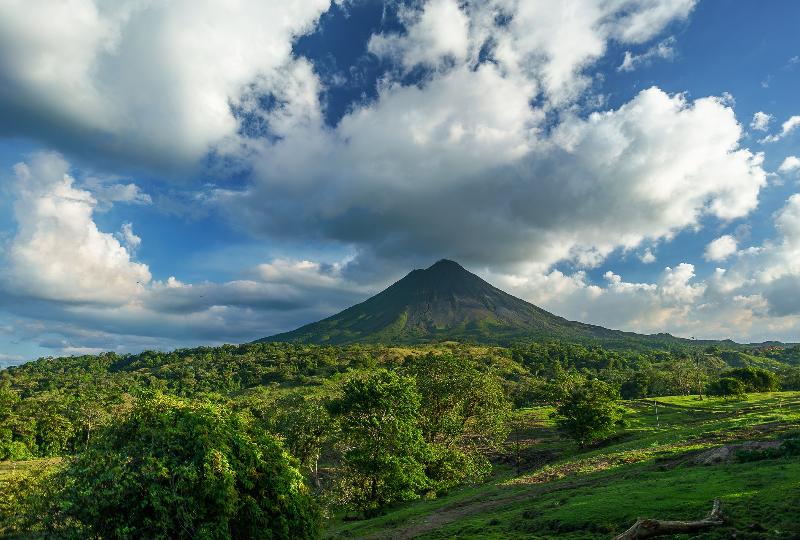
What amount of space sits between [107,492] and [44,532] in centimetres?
415

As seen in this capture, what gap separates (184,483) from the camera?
1761 cm

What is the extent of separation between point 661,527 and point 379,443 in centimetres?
1998

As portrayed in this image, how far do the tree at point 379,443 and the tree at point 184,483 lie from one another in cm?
1279

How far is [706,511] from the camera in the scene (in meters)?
21.2

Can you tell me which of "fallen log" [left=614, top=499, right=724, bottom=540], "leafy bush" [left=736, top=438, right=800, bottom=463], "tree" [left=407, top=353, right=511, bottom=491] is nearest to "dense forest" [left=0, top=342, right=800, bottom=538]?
"tree" [left=407, top=353, right=511, bottom=491]

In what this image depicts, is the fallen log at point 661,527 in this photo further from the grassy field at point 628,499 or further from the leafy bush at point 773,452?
the leafy bush at point 773,452

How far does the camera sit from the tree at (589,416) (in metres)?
68.3

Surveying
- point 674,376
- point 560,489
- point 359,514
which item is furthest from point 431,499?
point 674,376

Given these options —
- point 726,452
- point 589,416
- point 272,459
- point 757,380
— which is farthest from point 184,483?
point 757,380

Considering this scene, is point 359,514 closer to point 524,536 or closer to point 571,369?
point 524,536

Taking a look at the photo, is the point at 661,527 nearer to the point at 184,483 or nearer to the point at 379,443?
the point at 184,483

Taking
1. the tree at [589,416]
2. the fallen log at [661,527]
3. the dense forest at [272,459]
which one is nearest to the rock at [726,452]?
the fallen log at [661,527]

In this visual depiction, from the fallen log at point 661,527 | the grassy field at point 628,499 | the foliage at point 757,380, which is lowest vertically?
the grassy field at point 628,499

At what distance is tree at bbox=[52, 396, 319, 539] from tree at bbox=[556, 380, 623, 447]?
57.3m
